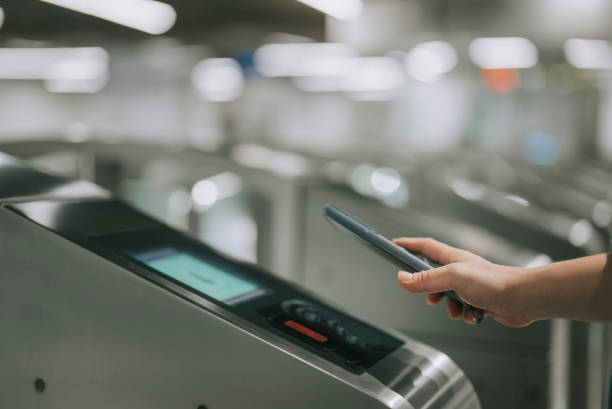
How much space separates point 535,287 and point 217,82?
9.99m

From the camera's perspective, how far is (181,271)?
0.91 metres

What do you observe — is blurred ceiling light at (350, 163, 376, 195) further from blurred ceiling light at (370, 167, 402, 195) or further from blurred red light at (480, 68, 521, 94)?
blurred red light at (480, 68, 521, 94)

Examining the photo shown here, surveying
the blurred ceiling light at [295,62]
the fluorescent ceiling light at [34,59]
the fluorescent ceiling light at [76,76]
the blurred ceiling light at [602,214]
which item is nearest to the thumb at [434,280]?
the blurred ceiling light at [602,214]

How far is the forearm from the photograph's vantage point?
76 centimetres

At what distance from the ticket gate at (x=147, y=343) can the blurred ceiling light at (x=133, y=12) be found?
2.93 feet

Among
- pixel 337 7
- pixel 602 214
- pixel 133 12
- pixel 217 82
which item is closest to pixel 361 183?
pixel 337 7

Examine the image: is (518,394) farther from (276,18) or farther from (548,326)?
(276,18)

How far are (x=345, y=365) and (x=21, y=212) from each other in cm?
42

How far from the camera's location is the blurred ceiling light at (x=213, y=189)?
6.73 ft

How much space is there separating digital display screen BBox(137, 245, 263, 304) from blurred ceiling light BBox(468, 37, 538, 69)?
11.0ft

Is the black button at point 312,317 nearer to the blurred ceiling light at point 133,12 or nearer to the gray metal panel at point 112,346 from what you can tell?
Answer: the gray metal panel at point 112,346

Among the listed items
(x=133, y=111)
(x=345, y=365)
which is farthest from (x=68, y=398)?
(x=133, y=111)

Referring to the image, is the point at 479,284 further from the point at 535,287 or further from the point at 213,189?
the point at 213,189

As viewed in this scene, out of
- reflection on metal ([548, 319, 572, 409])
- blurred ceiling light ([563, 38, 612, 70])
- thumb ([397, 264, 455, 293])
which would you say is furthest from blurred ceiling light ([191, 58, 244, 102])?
thumb ([397, 264, 455, 293])
